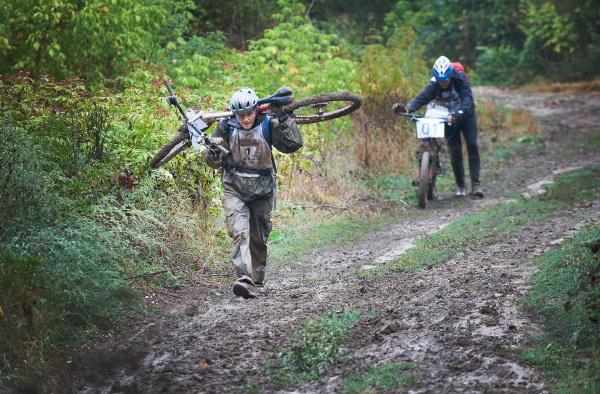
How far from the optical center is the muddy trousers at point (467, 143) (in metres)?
9.42

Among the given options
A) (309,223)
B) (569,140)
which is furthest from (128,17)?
(569,140)

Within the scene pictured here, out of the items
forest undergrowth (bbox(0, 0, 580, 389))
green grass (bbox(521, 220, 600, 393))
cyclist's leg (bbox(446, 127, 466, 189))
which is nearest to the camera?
green grass (bbox(521, 220, 600, 393))

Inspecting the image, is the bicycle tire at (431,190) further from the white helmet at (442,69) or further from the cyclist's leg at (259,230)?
the cyclist's leg at (259,230)

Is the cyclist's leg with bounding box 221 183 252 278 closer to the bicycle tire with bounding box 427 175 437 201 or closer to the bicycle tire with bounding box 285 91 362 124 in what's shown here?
the bicycle tire with bounding box 285 91 362 124

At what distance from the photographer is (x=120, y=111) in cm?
673

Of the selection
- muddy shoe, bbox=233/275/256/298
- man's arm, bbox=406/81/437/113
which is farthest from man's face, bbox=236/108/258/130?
man's arm, bbox=406/81/437/113

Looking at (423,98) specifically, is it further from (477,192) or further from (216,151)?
(216,151)

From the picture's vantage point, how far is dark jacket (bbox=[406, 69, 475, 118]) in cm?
909

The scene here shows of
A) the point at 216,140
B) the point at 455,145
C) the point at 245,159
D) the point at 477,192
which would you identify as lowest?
the point at 477,192

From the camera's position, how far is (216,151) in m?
5.16

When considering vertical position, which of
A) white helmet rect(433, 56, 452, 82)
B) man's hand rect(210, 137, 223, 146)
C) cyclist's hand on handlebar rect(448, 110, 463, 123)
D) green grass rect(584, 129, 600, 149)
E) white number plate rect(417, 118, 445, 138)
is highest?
white helmet rect(433, 56, 452, 82)

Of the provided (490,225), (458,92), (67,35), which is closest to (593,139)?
(458,92)

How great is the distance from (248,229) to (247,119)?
1039 mm

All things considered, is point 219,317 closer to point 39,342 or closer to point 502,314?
point 39,342
